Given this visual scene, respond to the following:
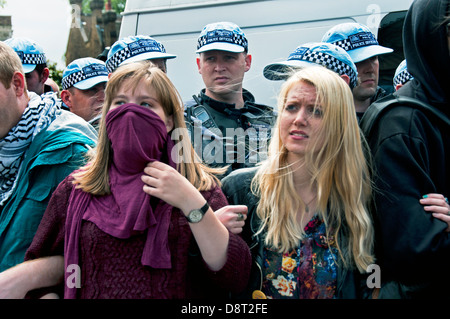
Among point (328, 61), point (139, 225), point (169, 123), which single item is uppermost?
point (328, 61)

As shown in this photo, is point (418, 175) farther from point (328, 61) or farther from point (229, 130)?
point (229, 130)

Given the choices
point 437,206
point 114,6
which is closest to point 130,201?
point 437,206

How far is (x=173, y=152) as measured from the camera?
1875mm

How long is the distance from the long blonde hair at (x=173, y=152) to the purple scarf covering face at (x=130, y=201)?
2.5 inches

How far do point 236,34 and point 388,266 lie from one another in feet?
6.93

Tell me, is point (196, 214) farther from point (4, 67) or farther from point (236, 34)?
point (236, 34)

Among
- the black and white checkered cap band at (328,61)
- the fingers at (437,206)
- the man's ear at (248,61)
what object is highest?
the man's ear at (248,61)

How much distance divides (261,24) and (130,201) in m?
2.60

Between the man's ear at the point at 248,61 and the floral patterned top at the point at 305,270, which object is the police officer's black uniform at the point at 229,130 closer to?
the man's ear at the point at 248,61

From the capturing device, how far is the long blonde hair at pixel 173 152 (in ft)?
6.12

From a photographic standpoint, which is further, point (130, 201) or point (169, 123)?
point (169, 123)

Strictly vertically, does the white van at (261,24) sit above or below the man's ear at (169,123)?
above

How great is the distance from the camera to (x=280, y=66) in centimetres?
278

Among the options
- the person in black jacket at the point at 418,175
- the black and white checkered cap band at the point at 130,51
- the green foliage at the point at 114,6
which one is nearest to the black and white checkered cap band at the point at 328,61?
the person in black jacket at the point at 418,175
